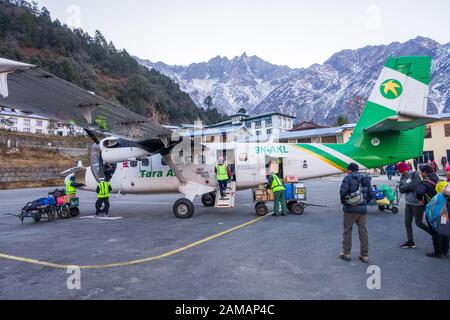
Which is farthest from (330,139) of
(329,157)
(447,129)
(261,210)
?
(261,210)

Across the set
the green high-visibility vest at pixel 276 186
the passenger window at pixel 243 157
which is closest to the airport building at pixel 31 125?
the passenger window at pixel 243 157

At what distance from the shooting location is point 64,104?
898 cm

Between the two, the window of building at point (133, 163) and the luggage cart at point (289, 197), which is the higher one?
the window of building at point (133, 163)

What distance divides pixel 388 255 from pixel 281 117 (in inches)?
3821

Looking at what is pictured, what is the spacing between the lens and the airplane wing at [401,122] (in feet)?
30.1

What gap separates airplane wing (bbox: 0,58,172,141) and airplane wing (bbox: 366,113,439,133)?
8.15 m

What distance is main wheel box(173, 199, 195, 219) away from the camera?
39.0 feet

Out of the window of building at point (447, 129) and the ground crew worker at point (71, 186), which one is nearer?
the ground crew worker at point (71, 186)

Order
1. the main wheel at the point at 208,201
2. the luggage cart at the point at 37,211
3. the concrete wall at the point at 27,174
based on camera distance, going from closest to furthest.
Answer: the luggage cart at the point at 37,211, the main wheel at the point at 208,201, the concrete wall at the point at 27,174

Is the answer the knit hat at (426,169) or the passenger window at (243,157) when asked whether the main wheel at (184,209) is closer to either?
the passenger window at (243,157)

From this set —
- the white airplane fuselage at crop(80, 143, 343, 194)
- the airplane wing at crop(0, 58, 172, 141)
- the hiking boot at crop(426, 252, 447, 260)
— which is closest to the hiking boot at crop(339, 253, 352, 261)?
the hiking boot at crop(426, 252, 447, 260)

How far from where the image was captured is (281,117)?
100 meters
